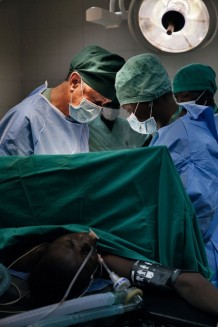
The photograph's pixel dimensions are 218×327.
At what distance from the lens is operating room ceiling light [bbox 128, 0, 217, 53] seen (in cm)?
182

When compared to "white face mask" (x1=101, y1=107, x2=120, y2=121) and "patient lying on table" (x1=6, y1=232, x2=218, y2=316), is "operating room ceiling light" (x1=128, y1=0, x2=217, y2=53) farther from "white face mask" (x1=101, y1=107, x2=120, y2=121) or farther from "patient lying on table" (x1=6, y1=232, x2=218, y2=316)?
"patient lying on table" (x1=6, y1=232, x2=218, y2=316)

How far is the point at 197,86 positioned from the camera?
224 centimetres

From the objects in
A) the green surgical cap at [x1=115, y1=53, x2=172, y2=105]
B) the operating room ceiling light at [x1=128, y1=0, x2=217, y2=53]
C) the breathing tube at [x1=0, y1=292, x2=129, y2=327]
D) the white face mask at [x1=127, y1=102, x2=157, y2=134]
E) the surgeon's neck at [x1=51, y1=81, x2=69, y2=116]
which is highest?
the operating room ceiling light at [x1=128, y1=0, x2=217, y2=53]

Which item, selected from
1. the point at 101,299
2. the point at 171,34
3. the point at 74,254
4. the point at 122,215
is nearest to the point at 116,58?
the point at 171,34

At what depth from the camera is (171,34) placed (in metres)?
1.87

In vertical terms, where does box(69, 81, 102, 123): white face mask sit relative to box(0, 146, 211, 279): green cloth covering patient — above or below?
above

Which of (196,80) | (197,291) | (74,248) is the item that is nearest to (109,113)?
(196,80)

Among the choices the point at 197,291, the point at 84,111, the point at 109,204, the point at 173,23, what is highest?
the point at 173,23

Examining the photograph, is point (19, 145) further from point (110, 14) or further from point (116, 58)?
point (110, 14)

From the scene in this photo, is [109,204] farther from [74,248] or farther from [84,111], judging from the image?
[84,111]

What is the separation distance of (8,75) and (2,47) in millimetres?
263

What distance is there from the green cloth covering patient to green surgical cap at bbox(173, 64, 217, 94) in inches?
37.8

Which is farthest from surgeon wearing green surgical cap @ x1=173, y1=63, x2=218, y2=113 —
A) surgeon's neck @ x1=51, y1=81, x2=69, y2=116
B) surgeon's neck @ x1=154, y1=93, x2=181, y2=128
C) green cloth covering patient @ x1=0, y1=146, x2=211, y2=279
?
green cloth covering patient @ x1=0, y1=146, x2=211, y2=279

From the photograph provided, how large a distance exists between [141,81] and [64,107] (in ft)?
1.31
